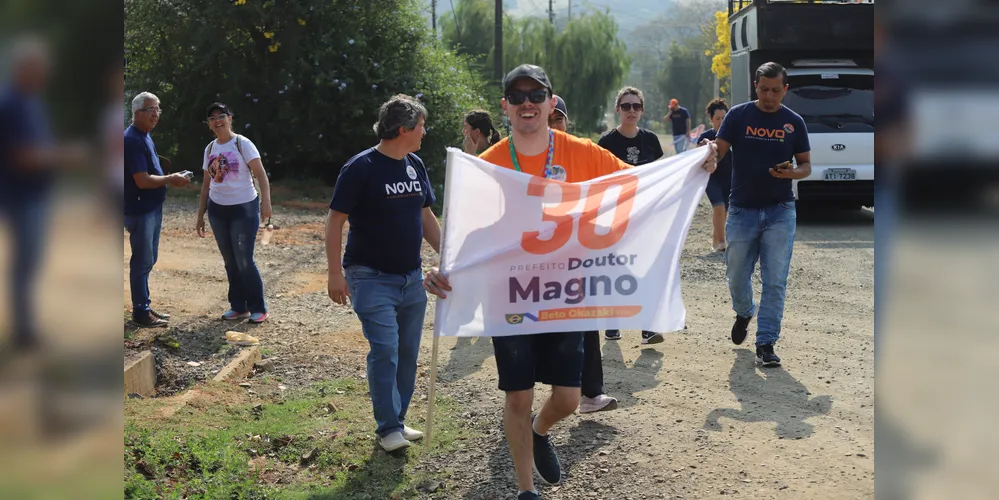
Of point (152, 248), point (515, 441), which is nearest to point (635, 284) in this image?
point (515, 441)

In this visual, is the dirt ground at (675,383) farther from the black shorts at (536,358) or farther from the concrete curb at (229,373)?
the black shorts at (536,358)

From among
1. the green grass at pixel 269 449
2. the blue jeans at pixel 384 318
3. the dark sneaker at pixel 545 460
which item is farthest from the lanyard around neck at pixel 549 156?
the green grass at pixel 269 449

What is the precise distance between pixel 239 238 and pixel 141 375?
2.10 metres

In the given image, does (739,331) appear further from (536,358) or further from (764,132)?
(536,358)

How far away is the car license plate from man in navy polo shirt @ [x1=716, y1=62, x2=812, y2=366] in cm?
894

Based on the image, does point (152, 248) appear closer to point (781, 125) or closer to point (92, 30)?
point (781, 125)

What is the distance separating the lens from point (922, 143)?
1.62 metres

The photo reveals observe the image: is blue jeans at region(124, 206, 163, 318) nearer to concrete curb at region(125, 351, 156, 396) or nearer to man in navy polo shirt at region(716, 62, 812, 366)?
concrete curb at region(125, 351, 156, 396)

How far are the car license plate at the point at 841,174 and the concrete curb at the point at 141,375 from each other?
1163 cm

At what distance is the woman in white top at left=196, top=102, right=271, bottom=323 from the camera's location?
29.0 ft

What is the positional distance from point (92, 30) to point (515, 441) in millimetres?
3290

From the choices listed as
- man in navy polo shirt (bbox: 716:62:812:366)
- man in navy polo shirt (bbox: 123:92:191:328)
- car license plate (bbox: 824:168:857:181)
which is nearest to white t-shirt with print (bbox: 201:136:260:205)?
man in navy polo shirt (bbox: 123:92:191:328)

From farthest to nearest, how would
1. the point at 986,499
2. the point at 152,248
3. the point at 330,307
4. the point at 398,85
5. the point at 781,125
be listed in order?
the point at 398,85 → the point at 330,307 → the point at 152,248 → the point at 781,125 → the point at 986,499

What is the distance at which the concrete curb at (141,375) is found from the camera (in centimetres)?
694
